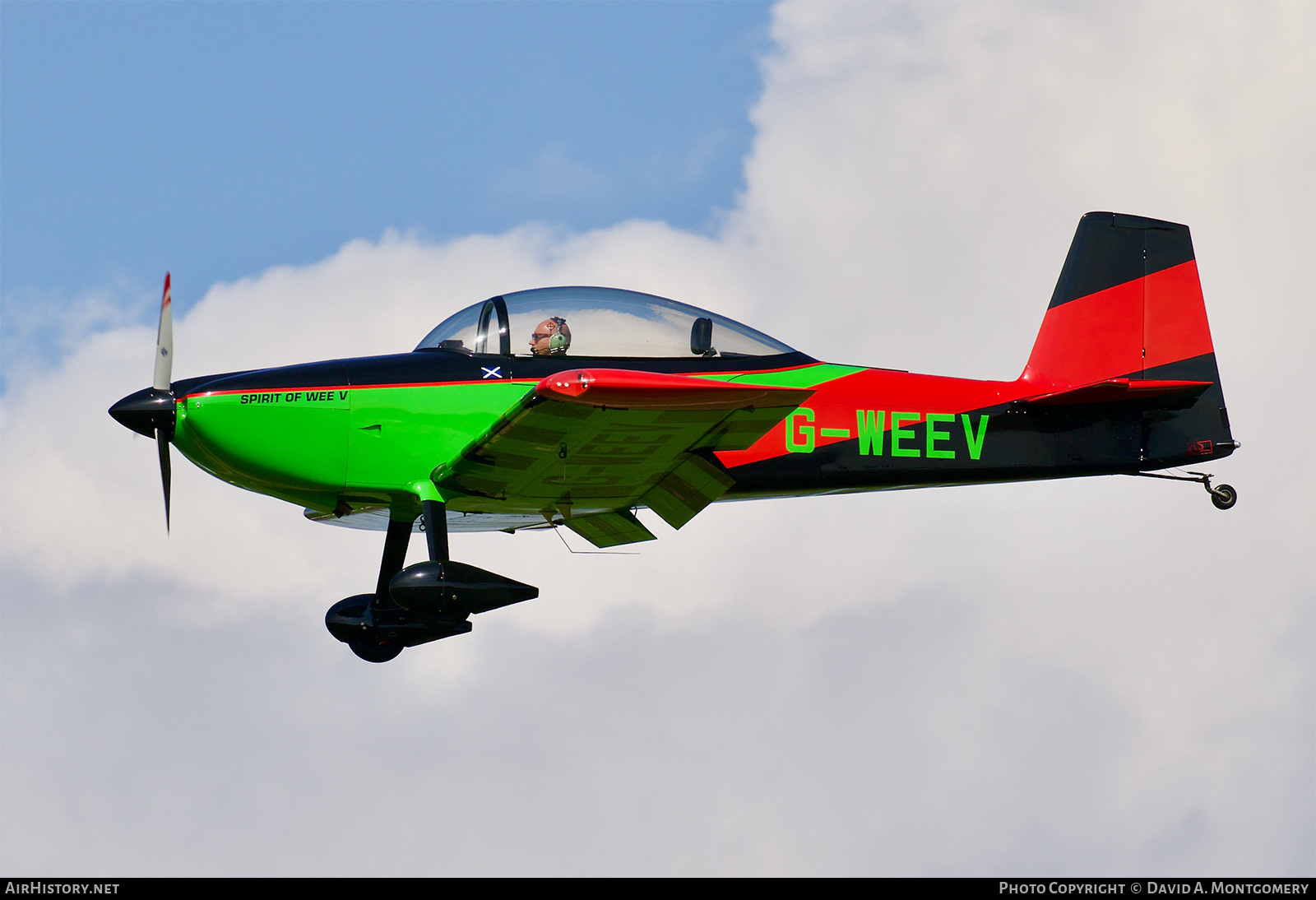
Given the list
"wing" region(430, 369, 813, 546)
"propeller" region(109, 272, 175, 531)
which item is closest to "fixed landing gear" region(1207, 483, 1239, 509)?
"wing" region(430, 369, 813, 546)

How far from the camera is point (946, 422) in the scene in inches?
519

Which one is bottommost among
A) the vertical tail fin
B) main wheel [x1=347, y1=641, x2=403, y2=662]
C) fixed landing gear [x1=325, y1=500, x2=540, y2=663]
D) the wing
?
main wheel [x1=347, y1=641, x2=403, y2=662]

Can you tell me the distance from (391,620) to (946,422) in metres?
5.17

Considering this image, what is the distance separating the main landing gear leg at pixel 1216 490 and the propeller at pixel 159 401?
8560 mm

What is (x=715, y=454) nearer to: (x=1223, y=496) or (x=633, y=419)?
(x=633, y=419)

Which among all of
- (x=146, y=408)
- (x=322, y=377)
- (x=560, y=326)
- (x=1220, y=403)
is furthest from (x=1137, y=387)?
(x=146, y=408)

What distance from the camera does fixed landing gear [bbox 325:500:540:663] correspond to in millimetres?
11109

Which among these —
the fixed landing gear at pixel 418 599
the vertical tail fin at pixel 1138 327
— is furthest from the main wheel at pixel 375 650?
the vertical tail fin at pixel 1138 327

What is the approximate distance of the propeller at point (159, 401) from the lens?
11.2 m

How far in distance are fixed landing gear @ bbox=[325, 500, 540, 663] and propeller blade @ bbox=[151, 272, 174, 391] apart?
2211mm

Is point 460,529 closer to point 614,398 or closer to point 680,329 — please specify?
point 680,329

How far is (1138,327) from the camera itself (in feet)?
46.2

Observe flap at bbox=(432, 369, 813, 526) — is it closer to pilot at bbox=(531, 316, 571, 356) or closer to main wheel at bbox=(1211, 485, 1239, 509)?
pilot at bbox=(531, 316, 571, 356)
